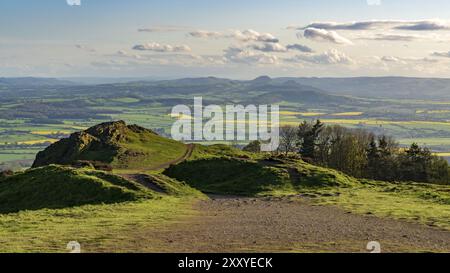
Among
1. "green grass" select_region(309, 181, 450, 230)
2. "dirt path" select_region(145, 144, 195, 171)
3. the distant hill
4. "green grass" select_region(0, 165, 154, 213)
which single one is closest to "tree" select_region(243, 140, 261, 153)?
"dirt path" select_region(145, 144, 195, 171)

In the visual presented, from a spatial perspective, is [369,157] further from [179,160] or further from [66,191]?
[66,191]

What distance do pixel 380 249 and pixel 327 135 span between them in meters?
94.4

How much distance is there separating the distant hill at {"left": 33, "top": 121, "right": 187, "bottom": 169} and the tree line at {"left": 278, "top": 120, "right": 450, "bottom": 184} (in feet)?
104

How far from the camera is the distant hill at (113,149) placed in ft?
315

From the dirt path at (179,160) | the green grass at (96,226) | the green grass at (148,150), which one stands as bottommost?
the dirt path at (179,160)

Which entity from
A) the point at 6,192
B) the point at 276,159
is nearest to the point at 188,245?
the point at 6,192

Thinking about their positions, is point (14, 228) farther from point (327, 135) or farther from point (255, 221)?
point (327, 135)

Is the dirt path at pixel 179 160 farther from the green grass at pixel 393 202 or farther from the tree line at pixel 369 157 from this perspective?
the green grass at pixel 393 202

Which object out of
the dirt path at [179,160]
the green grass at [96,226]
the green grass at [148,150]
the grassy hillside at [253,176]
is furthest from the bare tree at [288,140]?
the green grass at [96,226]

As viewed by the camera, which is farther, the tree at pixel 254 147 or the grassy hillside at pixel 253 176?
the tree at pixel 254 147

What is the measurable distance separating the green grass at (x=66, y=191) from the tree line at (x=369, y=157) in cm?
5370

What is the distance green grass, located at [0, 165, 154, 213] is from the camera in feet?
168

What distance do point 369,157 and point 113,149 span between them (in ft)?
183
